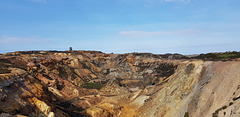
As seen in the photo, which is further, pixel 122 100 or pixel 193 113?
pixel 122 100

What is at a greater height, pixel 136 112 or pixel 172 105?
pixel 172 105

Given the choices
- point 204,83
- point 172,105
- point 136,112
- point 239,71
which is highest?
point 239,71

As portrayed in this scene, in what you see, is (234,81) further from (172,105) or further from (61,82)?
(61,82)

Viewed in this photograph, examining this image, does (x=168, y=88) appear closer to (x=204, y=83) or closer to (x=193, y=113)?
(x=204, y=83)

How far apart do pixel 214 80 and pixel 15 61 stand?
53.6 meters

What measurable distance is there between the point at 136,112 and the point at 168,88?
7955 mm

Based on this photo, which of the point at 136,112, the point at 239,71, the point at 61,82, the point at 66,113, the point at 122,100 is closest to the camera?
the point at 239,71

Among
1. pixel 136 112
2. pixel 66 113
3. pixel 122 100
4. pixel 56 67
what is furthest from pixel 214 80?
pixel 56 67

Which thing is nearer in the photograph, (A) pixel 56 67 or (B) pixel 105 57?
(A) pixel 56 67

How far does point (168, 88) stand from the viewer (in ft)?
125

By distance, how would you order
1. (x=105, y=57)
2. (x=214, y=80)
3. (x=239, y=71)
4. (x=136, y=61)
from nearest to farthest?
1. (x=239, y=71)
2. (x=214, y=80)
3. (x=136, y=61)
4. (x=105, y=57)

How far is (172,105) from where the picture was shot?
32250mm

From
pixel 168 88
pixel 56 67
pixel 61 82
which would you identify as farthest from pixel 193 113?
pixel 56 67

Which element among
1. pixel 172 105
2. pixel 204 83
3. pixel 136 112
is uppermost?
pixel 204 83
